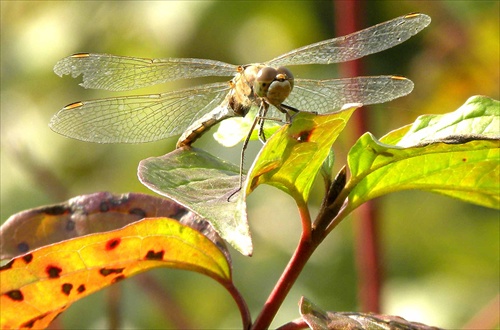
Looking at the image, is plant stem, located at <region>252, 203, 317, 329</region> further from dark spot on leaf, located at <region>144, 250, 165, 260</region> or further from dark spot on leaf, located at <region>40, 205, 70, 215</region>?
dark spot on leaf, located at <region>40, 205, 70, 215</region>

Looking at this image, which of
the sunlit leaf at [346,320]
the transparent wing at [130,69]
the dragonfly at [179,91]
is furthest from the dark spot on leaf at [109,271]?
the transparent wing at [130,69]

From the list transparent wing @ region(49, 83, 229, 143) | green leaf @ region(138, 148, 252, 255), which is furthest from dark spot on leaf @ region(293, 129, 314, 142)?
transparent wing @ region(49, 83, 229, 143)

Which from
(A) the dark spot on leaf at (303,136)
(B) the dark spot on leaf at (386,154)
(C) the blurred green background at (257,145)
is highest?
(A) the dark spot on leaf at (303,136)

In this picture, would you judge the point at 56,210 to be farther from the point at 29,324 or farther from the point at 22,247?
the point at 29,324

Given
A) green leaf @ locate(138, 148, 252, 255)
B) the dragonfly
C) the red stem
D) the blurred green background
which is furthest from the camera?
the blurred green background

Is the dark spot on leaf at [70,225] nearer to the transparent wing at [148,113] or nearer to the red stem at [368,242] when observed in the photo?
the red stem at [368,242]

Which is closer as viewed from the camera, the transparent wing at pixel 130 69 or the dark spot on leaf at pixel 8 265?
the dark spot on leaf at pixel 8 265

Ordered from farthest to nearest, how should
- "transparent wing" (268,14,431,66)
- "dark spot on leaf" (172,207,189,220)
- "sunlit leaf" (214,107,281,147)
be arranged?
"transparent wing" (268,14,431,66)
"sunlit leaf" (214,107,281,147)
"dark spot on leaf" (172,207,189,220)
